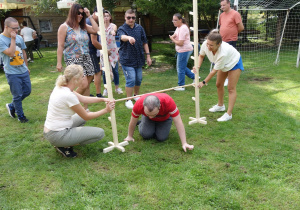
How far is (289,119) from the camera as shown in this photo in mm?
4082

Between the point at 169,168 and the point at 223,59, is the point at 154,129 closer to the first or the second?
the point at 169,168

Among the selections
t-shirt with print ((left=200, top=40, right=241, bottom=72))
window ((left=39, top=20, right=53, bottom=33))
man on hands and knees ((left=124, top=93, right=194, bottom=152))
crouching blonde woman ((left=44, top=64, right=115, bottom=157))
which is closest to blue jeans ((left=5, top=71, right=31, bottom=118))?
crouching blonde woman ((left=44, top=64, right=115, bottom=157))

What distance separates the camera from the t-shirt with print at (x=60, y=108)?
2.81 meters

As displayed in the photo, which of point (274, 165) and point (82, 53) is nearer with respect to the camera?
point (274, 165)

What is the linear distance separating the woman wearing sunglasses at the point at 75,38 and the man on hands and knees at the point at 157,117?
1156 mm

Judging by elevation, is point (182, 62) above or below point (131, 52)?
below

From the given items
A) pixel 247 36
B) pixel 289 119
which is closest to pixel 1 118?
A: pixel 289 119

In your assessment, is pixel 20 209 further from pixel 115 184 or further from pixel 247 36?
pixel 247 36

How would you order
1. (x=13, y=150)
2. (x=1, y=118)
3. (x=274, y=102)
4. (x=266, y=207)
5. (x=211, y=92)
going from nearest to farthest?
(x=266, y=207) → (x=13, y=150) → (x=1, y=118) → (x=274, y=102) → (x=211, y=92)

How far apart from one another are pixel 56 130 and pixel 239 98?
3657mm

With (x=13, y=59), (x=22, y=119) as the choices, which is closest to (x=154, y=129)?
(x=22, y=119)

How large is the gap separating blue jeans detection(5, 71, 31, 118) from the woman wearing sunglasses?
0.67 meters

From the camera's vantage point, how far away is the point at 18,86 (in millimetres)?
4094

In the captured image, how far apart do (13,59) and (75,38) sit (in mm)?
1024
